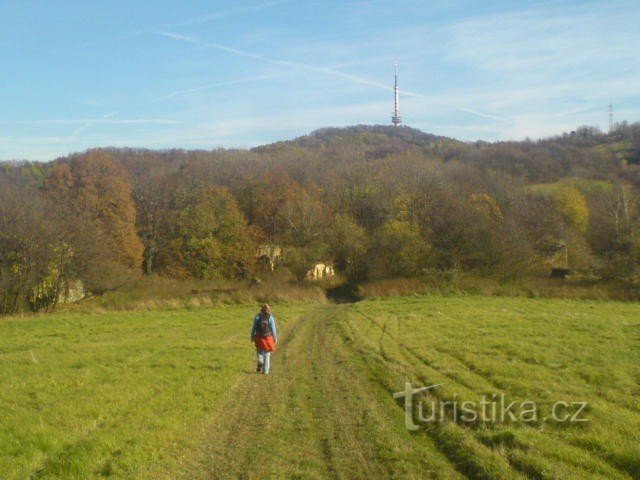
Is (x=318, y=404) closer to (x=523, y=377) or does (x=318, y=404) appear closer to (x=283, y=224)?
(x=523, y=377)

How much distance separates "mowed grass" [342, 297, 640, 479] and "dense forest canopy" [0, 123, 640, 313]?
72.1ft

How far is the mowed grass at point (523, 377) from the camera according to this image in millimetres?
7223

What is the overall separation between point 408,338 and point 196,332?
9399 mm

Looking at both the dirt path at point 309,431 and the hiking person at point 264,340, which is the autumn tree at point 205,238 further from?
the dirt path at point 309,431

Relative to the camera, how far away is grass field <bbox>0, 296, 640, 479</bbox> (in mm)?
7500

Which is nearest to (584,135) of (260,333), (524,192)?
(524,192)

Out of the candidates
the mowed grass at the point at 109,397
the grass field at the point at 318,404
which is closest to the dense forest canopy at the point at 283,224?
the mowed grass at the point at 109,397

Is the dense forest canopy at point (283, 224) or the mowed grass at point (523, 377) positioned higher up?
the dense forest canopy at point (283, 224)

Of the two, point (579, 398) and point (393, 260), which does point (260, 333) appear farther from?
point (393, 260)

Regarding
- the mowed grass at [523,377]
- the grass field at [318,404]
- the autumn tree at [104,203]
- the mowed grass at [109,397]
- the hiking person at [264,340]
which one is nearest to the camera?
the mowed grass at [523,377]

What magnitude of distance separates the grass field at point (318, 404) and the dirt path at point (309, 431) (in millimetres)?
38

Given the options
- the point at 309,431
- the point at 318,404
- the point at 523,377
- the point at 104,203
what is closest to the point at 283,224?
the point at 104,203

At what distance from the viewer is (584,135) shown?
148 metres

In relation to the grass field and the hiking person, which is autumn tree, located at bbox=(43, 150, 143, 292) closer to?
the grass field
